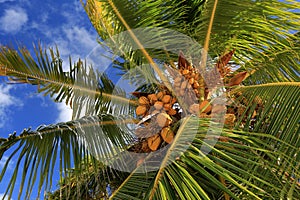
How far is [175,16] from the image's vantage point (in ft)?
13.9

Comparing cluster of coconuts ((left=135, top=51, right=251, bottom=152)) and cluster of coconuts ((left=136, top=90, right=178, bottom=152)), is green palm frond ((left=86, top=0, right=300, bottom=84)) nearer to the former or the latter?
cluster of coconuts ((left=135, top=51, right=251, bottom=152))

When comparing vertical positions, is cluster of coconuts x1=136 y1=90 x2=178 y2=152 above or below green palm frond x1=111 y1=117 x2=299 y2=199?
above

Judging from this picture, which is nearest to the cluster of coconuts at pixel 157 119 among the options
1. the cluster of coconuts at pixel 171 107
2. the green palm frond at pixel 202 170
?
the cluster of coconuts at pixel 171 107

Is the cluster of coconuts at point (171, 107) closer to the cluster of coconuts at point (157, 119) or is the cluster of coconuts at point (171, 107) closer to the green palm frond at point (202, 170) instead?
the cluster of coconuts at point (157, 119)

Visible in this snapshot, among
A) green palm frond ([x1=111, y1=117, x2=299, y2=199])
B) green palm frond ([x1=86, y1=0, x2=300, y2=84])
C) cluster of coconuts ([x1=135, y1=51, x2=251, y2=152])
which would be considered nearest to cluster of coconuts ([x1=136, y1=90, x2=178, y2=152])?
cluster of coconuts ([x1=135, y1=51, x2=251, y2=152])

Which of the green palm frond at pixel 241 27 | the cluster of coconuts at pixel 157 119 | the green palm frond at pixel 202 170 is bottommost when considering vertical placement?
the green palm frond at pixel 202 170

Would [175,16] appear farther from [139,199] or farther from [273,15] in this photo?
[139,199]

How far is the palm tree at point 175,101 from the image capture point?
2.81 metres

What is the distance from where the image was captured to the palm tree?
2.81 meters

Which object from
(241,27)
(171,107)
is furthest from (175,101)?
(241,27)

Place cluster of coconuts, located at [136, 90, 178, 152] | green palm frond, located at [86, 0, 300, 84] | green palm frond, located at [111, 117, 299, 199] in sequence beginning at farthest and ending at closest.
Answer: green palm frond, located at [86, 0, 300, 84]
cluster of coconuts, located at [136, 90, 178, 152]
green palm frond, located at [111, 117, 299, 199]

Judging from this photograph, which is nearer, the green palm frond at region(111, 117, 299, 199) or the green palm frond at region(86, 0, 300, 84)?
the green palm frond at region(111, 117, 299, 199)

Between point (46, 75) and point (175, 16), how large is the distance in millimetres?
1385

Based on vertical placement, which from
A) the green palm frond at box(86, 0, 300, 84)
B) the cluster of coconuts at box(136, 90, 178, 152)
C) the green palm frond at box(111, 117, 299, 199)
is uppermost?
the green palm frond at box(86, 0, 300, 84)
